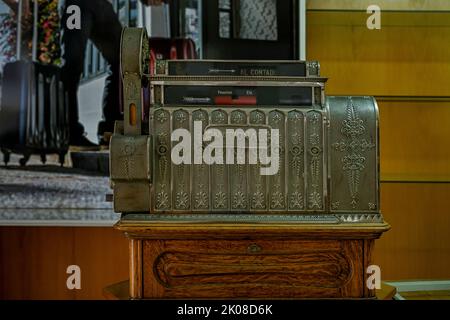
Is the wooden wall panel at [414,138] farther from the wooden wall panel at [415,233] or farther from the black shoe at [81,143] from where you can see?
the black shoe at [81,143]

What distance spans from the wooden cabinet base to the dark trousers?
3.41 feet

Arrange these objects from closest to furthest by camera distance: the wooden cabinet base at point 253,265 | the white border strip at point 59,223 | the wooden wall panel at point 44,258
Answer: the wooden cabinet base at point 253,265 < the white border strip at point 59,223 < the wooden wall panel at point 44,258

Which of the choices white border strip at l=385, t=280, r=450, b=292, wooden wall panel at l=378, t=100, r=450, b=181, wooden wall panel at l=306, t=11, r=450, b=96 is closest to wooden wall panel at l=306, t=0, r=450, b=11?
wooden wall panel at l=306, t=11, r=450, b=96

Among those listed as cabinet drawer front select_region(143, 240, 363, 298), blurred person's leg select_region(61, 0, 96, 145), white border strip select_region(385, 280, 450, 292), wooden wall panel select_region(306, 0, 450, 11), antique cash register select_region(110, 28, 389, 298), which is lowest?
white border strip select_region(385, 280, 450, 292)

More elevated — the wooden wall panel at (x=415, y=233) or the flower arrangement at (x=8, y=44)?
Answer: the flower arrangement at (x=8, y=44)

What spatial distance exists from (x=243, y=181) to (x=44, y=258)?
52.8 inches

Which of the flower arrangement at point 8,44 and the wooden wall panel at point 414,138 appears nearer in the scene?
the flower arrangement at point 8,44

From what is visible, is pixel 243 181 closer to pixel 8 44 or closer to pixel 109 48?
pixel 109 48

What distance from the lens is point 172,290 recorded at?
4.27 ft

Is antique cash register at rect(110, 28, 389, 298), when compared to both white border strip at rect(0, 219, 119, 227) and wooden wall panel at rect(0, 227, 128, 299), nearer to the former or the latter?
white border strip at rect(0, 219, 119, 227)

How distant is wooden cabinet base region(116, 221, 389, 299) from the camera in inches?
51.1

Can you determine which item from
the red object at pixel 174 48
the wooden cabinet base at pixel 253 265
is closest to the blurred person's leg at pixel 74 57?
the red object at pixel 174 48

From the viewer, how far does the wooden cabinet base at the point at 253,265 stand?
4.25 ft

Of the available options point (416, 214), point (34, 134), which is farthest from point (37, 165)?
point (416, 214)
